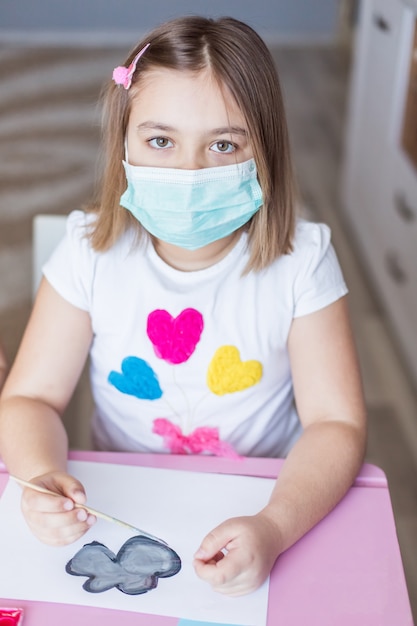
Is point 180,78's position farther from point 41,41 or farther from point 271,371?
point 41,41

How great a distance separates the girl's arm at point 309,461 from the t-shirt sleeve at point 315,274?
1cm

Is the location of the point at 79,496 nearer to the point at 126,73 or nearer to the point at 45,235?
the point at 126,73

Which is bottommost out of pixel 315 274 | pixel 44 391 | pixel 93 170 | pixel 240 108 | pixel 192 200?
pixel 93 170

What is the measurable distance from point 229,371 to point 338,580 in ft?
1.17

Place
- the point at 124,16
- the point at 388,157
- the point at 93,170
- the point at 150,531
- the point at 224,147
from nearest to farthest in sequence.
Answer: the point at 150,531 < the point at 224,147 < the point at 388,157 < the point at 93,170 < the point at 124,16

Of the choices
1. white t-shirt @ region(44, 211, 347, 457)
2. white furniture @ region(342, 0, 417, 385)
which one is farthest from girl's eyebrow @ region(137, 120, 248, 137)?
white furniture @ region(342, 0, 417, 385)

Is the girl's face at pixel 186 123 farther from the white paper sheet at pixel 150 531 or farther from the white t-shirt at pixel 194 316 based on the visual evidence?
the white paper sheet at pixel 150 531

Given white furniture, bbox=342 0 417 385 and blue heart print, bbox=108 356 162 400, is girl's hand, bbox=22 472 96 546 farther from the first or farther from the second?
white furniture, bbox=342 0 417 385

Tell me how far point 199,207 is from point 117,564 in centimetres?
43

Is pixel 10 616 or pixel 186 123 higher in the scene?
pixel 186 123

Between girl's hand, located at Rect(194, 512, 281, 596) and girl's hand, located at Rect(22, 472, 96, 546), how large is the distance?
12cm

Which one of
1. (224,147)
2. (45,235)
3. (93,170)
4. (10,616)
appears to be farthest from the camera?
(93,170)

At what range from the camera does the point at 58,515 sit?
2.73 ft

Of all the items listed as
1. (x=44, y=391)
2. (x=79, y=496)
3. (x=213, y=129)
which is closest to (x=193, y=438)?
(x=44, y=391)
